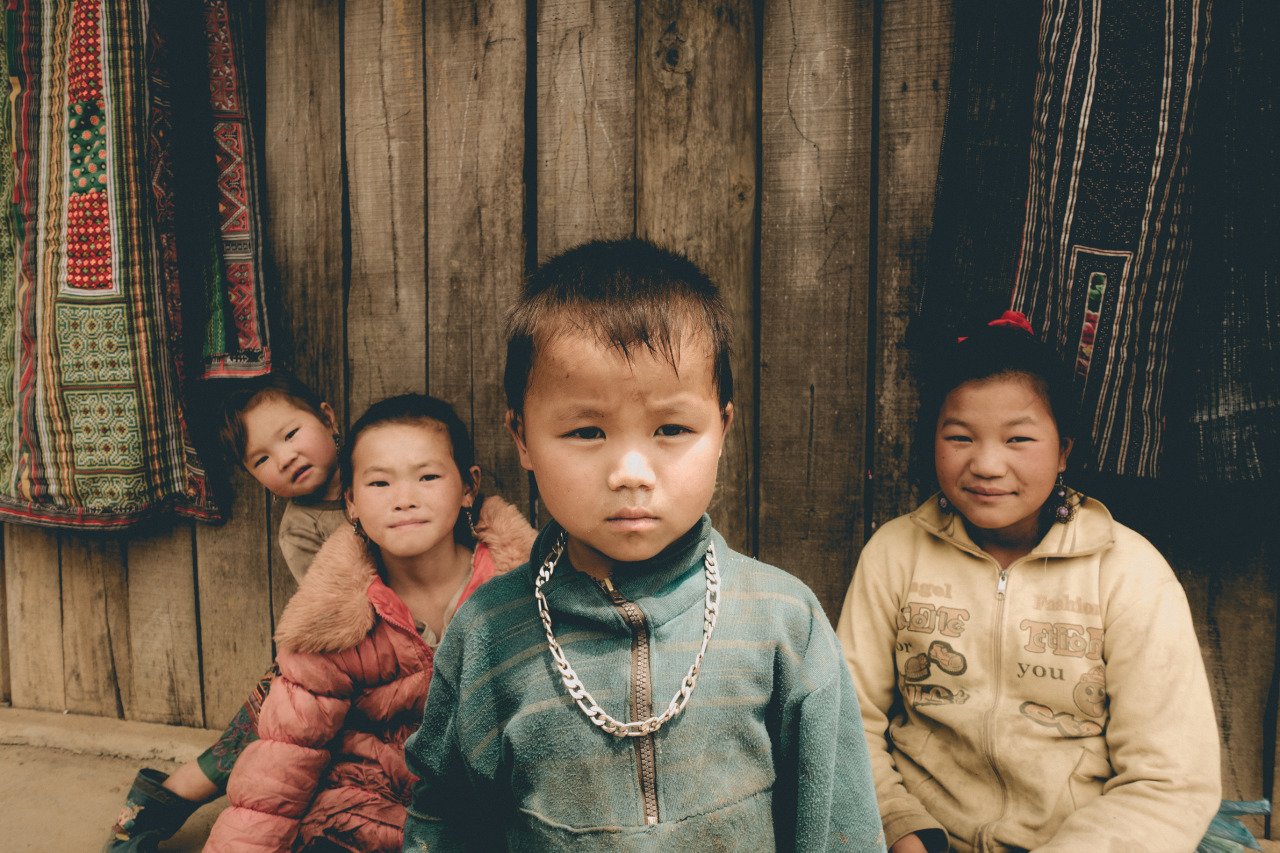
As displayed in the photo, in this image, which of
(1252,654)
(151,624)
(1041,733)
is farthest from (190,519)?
(1252,654)

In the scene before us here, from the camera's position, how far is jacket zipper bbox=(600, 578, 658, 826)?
115 cm

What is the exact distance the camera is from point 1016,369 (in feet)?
5.31

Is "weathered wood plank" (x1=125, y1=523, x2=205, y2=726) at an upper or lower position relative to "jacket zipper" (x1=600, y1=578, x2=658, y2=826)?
lower

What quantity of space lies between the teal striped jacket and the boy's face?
0.10 meters

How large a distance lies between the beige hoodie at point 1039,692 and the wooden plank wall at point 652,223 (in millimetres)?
348

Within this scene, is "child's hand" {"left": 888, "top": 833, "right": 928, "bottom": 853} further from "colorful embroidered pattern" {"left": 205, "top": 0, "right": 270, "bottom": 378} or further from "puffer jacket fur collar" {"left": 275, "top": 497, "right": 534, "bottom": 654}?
"colorful embroidered pattern" {"left": 205, "top": 0, "right": 270, "bottom": 378}

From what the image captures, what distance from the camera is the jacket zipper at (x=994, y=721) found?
155 cm

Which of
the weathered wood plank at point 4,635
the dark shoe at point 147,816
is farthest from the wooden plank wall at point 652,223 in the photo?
the weathered wood plank at point 4,635

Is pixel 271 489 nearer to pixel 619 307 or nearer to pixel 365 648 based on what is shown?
pixel 365 648

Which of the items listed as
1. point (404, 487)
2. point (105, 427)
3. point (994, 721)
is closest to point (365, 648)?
point (404, 487)

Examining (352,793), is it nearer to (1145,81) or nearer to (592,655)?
(592,655)

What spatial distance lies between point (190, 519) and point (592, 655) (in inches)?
71.2

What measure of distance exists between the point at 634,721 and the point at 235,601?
1761mm

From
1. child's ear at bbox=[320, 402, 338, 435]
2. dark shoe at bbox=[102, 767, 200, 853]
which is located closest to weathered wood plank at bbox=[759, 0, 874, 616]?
child's ear at bbox=[320, 402, 338, 435]
